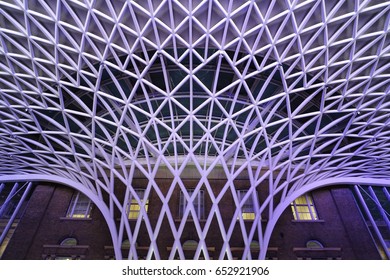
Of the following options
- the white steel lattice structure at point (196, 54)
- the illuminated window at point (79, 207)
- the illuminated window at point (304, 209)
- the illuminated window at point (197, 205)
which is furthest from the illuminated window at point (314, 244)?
the illuminated window at point (79, 207)

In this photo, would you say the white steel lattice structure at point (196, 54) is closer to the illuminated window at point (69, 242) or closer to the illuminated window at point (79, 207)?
the illuminated window at point (79, 207)

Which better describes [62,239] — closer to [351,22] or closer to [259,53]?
[259,53]

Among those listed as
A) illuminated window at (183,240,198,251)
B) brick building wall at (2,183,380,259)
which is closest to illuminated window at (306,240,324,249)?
brick building wall at (2,183,380,259)

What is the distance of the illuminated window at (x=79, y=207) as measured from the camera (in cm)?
2347

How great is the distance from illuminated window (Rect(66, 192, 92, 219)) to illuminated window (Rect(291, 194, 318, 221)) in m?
21.7

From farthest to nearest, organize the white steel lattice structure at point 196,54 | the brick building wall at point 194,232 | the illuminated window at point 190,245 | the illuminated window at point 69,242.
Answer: the illuminated window at point 69,242 → the illuminated window at point 190,245 → the brick building wall at point 194,232 → the white steel lattice structure at point 196,54

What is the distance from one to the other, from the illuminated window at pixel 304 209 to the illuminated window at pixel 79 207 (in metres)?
21.7

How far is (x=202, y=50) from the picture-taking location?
52.3ft

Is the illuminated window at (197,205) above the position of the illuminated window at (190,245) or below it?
above

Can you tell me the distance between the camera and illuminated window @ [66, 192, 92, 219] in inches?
924

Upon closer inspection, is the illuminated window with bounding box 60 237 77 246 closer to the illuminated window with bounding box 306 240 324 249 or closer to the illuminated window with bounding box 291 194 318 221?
the illuminated window with bounding box 291 194 318 221

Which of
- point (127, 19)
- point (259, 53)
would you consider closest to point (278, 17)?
point (259, 53)

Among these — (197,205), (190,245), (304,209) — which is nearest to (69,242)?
(190,245)

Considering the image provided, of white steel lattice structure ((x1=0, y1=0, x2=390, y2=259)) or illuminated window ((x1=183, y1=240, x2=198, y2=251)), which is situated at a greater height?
white steel lattice structure ((x1=0, y1=0, x2=390, y2=259))
